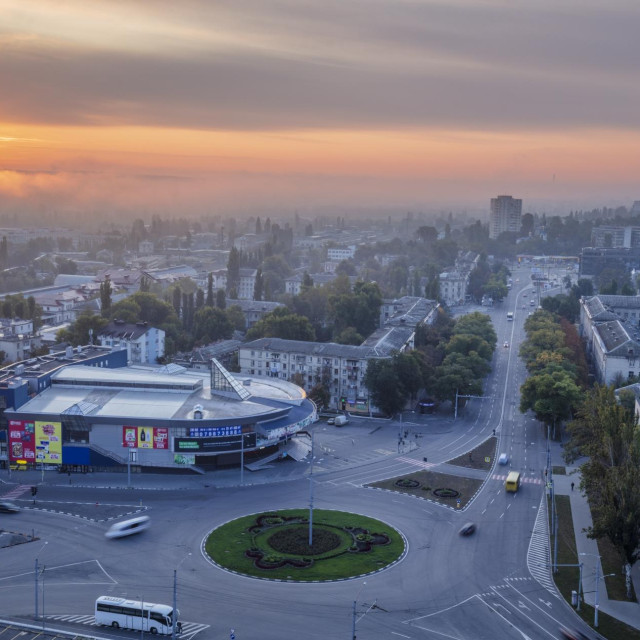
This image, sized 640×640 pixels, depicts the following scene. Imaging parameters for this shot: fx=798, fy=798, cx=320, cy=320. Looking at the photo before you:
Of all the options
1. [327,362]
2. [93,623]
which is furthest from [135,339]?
[93,623]

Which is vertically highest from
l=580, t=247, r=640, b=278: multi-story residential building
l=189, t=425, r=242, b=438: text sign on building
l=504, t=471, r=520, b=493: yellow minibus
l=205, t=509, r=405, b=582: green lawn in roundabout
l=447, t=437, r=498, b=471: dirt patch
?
l=580, t=247, r=640, b=278: multi-story residential building

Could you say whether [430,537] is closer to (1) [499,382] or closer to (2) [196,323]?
(1) [499,382]

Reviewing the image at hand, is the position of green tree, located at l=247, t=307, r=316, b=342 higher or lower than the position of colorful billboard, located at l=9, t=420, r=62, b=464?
higher

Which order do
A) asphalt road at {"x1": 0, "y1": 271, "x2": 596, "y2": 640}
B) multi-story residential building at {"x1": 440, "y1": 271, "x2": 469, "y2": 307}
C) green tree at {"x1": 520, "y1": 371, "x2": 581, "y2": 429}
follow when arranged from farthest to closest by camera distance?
multi-story residential building at {"x1": 440, "y1": 271, "x2": 469, "y2": 307} < green tree at {"x1": 520, "y1": 371, "x2": 581, "y2": 429} < asphalt road at {"x1": 0, "y1": 271, "x2": 596, "y2": 640}

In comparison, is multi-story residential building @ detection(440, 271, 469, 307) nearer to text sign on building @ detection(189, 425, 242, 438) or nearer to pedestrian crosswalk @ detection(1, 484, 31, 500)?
text sign on building @ detection(189, 425, 242, 438)

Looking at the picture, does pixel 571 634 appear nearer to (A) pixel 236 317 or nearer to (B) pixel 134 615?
(B) pixel 134 615

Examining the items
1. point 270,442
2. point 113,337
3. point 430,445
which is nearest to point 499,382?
point 430,445

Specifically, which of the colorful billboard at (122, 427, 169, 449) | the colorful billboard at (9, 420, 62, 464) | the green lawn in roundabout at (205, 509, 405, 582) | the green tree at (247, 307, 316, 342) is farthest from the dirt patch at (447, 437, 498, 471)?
the green tree at (247, 307, 316, 342)
